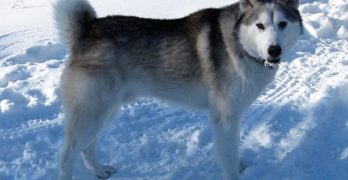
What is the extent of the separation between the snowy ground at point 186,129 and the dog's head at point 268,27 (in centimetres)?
97

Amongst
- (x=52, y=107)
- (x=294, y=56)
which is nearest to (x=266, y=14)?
(x=52, y=107)

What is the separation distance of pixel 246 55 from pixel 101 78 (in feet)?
3.18

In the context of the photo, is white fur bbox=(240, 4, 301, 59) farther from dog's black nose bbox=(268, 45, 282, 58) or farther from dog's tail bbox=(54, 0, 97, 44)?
dog's tail bbox=(54, 0, 97, 44)

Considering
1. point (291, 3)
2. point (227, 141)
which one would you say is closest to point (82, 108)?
point (227, 141)

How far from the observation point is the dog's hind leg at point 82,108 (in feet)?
11.6

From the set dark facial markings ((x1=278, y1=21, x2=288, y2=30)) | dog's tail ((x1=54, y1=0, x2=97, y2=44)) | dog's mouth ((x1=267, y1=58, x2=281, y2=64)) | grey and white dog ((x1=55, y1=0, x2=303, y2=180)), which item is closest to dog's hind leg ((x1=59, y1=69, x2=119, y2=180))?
grey and white dog ((x1=55, y1=0, x2=303, y2=180))

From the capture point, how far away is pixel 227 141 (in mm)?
3652

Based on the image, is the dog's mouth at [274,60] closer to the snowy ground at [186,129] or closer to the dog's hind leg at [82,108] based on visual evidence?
the snowy ground at [186,129]

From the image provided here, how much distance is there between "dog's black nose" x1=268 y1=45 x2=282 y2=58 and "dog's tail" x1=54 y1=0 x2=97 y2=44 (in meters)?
1.30

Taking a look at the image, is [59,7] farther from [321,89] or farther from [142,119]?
[321,89]

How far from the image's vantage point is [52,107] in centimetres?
471

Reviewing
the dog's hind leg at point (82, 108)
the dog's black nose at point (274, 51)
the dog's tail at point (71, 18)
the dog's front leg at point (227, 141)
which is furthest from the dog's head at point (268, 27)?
the dog's tail at point (71, 18)

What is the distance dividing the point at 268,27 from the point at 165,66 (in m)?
0.82

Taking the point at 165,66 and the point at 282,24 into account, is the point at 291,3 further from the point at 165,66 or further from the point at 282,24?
the point at 165,66
